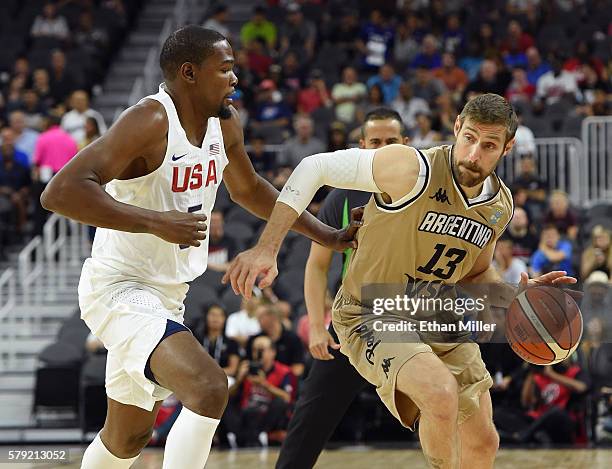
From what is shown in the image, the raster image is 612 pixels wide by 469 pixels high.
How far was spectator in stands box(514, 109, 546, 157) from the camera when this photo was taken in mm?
11805

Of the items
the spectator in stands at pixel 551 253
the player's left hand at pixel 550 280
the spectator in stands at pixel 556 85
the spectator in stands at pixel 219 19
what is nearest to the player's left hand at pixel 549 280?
the player's left hand at pixel 550 280

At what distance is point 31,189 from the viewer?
42.4 ft

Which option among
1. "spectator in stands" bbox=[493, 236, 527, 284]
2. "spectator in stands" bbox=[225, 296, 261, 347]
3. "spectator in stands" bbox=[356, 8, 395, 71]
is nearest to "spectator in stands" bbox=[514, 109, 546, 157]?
"spectator in stands" bbox=[493, 236, 527, 284]

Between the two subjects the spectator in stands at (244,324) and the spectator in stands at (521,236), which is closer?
the spectator in stands at (244,324)

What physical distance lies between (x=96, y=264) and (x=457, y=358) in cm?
163

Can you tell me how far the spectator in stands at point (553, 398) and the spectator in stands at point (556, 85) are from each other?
18.6 ft

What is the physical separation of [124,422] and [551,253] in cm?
670

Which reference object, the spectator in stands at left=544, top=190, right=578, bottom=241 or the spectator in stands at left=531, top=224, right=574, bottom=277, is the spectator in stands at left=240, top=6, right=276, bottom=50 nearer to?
the spectator in stands at left=544, top=190, right=578, bottom=241

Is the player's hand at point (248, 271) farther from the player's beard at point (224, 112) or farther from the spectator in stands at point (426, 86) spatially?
the spectator in stands at point (426, 86)

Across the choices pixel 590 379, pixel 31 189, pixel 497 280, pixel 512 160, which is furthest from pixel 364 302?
pixel 31 189

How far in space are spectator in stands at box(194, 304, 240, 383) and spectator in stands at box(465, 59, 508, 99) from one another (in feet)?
18.4

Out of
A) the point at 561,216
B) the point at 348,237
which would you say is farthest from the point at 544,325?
the point at 561,216

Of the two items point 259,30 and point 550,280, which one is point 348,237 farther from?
point 259,30

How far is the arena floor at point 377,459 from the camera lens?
8055 millimetres
